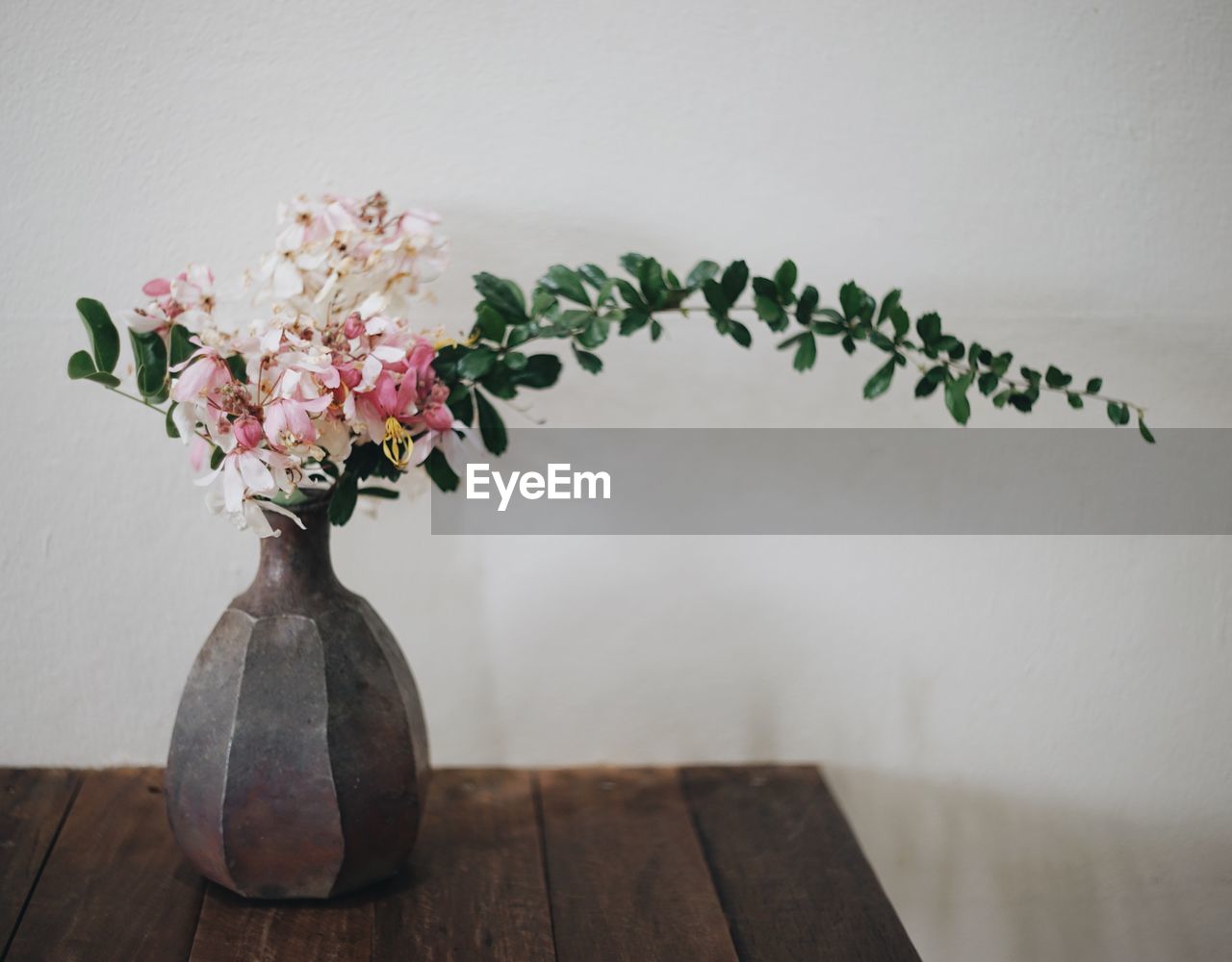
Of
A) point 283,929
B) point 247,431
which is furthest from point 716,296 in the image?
point 283,929

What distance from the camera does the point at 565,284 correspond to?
89 cm

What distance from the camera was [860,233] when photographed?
115cm

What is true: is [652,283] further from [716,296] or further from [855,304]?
[855,304]

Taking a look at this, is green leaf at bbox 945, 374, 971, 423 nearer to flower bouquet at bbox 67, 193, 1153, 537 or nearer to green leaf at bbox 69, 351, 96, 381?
flower bouquet at bbox 67, 193, 1153, 537

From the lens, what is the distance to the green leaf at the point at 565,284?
889mm

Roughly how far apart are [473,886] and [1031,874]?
70 cm

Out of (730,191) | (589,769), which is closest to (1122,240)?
(730,191)

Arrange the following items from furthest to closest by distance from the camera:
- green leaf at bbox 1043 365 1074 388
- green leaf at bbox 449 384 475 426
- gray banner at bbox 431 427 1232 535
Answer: gray banner at bbox 431 427 1232 535, green leaf at bbox 1043 365 1074 388, green leaf at bbox 449 384 475 426

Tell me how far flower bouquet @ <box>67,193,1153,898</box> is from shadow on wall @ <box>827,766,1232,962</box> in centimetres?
57

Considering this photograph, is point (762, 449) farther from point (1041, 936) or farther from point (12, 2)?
point (12, 2)

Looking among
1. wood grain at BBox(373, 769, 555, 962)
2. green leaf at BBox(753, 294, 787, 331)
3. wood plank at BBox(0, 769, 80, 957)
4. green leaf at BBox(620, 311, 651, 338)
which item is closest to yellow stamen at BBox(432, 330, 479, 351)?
green leaf at BBox(620, 311, 651, 338)

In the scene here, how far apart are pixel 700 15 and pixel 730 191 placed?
0.17 metres

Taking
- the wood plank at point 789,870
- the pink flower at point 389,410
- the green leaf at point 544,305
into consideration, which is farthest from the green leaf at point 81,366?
the wood plank at point 789,870

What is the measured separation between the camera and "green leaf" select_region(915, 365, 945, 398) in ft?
3.16
